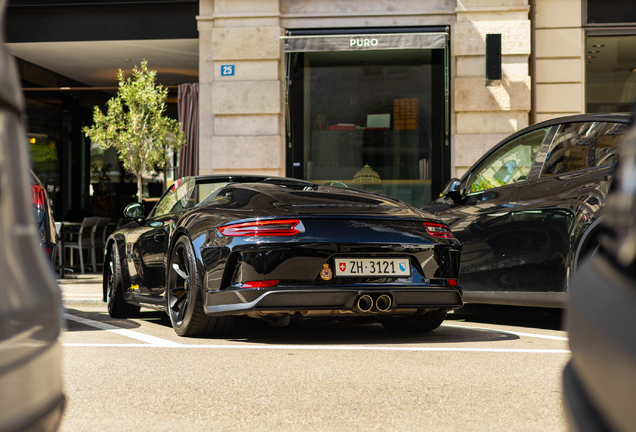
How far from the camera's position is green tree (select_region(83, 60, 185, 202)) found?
13438 mm

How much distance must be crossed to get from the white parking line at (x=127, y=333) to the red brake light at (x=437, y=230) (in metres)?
1.87

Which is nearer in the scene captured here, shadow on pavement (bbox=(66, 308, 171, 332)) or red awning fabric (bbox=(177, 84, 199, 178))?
shadow on pavement (bbox=(66, 308, 171, 332))

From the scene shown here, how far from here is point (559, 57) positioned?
44.1 ft

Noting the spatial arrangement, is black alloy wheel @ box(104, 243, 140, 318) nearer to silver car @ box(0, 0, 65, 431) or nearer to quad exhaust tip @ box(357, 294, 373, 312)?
quad exhaust tip @ box(357, 294, 373, 312)

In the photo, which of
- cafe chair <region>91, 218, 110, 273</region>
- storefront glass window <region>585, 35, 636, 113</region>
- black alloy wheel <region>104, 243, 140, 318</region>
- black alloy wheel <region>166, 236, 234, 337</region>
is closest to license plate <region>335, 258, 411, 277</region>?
black alloy wheel <region>166, 236, 234, 337</region>

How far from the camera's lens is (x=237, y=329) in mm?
5961

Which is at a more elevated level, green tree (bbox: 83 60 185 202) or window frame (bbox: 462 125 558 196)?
green tree (bbox: 83 60 185 202)

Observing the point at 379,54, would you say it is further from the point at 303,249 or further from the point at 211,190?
the point at 303,249

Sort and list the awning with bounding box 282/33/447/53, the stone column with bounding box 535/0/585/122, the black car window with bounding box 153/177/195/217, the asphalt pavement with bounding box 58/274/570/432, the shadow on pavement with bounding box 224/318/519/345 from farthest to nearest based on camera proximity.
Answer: the stone column with bounding box 535/0/585/122 → the awning with bounding box 282/33/447/53 → the black car window with bounding box 153/177/195/217 → the shadow on pavement with bounding box 224/318/519/345 → the asphalt pavement with bounding box 58/274/570/432

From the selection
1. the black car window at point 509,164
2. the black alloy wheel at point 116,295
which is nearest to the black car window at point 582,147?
the black car window at point 509,164

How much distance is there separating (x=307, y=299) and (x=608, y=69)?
1090 centimetres

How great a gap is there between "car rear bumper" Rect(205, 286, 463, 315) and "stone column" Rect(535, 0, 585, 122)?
939 centimetres

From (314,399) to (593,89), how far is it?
11954 mm

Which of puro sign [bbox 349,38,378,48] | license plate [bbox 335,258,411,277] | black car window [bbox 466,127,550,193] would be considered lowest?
license plate [bbox 335,258,411,277]
